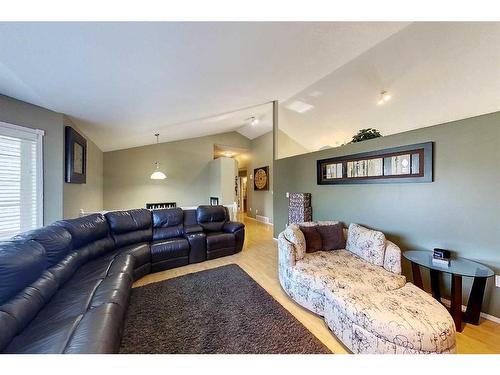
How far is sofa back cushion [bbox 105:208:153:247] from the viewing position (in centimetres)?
308

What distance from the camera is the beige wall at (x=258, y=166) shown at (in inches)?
276

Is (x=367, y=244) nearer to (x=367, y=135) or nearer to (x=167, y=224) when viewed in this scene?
(x=367, y=135)

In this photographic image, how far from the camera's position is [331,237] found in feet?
9.12

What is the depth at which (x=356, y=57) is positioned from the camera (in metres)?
3.07

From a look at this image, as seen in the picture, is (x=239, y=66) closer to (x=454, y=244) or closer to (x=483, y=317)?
(x=454, y=244)

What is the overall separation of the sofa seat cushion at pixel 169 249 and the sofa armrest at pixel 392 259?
288 centimetres

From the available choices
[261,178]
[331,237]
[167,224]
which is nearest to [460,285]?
[331,237]

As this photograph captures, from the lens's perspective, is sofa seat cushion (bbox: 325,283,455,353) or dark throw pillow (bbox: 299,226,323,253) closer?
sofa seat cushion (bbox: 325,283,455,353)

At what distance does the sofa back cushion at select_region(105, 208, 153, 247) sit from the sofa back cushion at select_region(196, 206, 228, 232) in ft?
3.07

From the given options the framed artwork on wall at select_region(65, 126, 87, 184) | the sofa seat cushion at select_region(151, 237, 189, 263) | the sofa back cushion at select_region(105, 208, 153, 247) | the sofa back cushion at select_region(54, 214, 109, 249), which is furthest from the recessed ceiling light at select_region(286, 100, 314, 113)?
the sofa back cushion at select_region(54, 214, 109, 249)

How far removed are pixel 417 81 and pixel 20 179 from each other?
5839 millimetres

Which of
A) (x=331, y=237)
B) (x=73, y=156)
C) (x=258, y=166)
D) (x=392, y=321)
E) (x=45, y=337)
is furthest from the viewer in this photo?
(x=258, y=166)

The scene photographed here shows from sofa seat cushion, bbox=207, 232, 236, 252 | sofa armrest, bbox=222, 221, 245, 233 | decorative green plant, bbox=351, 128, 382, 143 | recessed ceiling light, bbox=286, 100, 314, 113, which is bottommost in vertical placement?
sofa seat cushion, bbox=207, 232, 236, 252

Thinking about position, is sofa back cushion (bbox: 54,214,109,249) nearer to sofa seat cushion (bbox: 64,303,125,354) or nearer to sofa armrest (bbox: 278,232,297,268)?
sofa seat cushion (bbox: 64,303,125,354)
